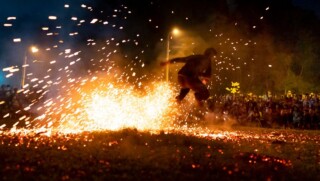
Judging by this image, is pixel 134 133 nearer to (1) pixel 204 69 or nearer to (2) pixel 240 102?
(1) pixel 204 69

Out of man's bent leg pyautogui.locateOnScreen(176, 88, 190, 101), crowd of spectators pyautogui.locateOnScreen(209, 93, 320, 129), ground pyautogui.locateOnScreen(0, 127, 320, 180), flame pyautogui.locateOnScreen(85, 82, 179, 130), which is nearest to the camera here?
ground pyautogui.locateOnScreen(0, 127, 320, 180)

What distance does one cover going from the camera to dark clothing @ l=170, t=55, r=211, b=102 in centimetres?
1189

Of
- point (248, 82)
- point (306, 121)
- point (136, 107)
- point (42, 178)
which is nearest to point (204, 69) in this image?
point (42, 178)

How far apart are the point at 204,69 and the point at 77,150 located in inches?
168

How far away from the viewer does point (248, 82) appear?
4628 centimetres

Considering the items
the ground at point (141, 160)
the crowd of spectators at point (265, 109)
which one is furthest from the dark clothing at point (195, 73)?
the crowd of spectators at point (265, 109)

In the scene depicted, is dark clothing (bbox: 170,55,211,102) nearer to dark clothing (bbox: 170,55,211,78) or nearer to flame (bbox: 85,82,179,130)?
dark clothing (bbox: 170,55,211,78)

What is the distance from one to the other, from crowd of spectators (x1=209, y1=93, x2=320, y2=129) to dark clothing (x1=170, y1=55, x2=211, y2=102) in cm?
1450

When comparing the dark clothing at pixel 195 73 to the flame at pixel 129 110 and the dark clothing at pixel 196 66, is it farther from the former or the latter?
the flame at pixel 129 110

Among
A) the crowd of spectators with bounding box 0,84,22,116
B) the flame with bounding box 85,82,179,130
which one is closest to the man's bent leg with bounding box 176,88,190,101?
the flame with bounding box 85,82,179,130

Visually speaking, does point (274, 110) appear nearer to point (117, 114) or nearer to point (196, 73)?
point (117, 114)

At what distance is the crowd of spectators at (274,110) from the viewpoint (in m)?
25.3

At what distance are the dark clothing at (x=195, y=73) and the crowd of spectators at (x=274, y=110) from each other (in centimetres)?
1450

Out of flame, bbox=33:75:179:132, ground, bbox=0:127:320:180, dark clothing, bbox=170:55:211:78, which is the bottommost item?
ground, bbox=0:127:320:180
